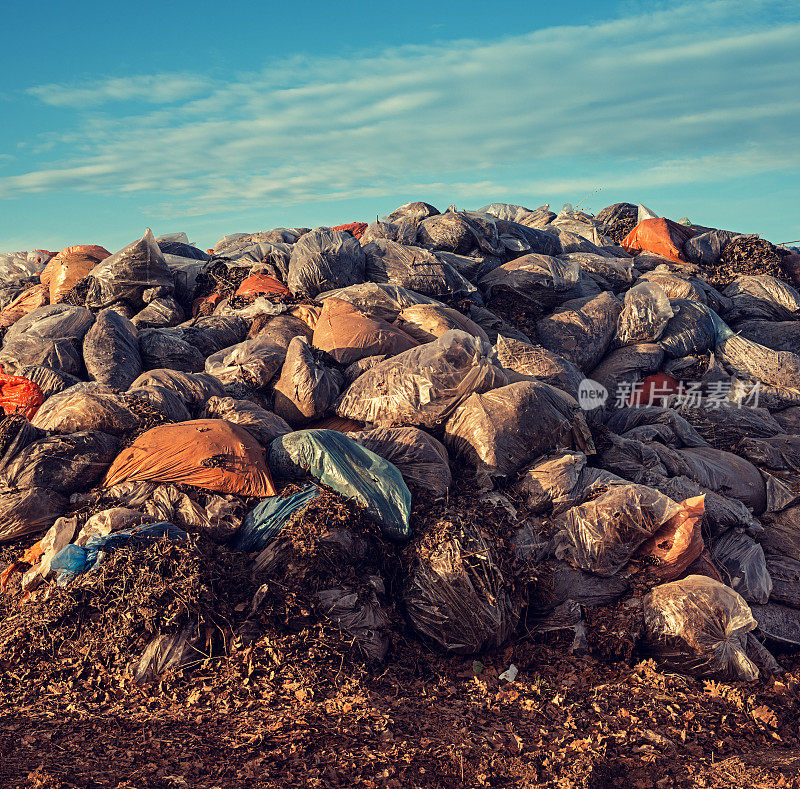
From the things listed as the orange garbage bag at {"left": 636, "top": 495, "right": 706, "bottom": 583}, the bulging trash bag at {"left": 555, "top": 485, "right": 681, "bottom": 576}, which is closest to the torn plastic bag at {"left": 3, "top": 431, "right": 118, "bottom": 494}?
the bulging trash bag at {"left": 555, "top": 485, "right": 681, "bottom": 576}

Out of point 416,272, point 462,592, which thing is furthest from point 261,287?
point 462,592

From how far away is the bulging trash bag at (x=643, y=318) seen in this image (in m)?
6.03

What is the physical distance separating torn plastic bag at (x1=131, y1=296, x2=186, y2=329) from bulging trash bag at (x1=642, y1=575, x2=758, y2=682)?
449 centimetres

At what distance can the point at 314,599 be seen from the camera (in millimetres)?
3355

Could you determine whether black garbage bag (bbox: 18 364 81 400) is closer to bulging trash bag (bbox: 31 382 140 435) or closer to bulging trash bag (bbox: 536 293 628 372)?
bulging trash bag (bbox: 31 382 140 435)

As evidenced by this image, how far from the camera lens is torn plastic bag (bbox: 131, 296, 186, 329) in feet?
19.7

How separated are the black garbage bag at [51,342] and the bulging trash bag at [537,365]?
312cm

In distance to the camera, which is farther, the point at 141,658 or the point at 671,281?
the point at 671,281

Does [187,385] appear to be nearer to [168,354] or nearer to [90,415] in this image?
[90,415]

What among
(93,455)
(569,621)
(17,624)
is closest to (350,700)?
(569,621)

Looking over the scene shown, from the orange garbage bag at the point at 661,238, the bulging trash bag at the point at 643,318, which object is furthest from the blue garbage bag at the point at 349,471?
the orange garbage bag at the point at 661,238

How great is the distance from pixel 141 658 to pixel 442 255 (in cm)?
452

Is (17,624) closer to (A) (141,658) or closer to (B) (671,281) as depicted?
(A) (141,658)

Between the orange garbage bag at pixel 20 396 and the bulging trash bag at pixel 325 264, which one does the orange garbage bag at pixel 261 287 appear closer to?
the bulging trash bag at pixel 325 264
